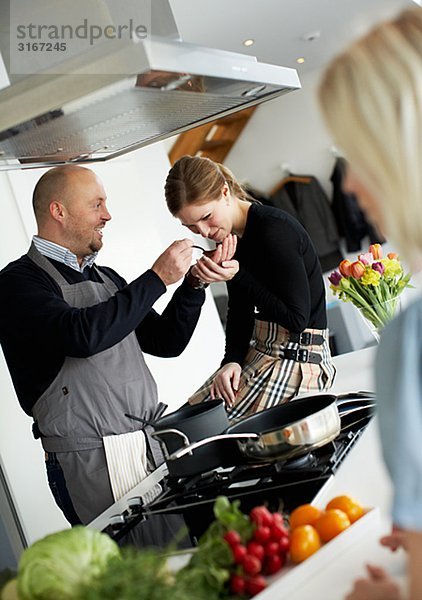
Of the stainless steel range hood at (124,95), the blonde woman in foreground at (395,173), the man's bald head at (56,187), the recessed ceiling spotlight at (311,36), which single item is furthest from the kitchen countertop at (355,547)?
the recessed ceiling spotlight at (311,36)

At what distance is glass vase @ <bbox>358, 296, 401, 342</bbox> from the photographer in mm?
2574

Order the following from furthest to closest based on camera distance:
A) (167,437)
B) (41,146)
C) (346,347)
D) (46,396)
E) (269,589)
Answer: (346,347) → (46,396) → (41,146) → (167,437) → (269,589)

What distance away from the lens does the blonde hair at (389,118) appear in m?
0.83

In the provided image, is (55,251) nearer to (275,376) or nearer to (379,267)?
(275,376)

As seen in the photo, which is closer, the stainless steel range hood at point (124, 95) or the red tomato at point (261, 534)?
the red tomato at point (261, 534)

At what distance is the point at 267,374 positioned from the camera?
2436mm

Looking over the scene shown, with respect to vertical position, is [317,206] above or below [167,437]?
above

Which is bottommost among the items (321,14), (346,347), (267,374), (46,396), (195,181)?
(346,347)

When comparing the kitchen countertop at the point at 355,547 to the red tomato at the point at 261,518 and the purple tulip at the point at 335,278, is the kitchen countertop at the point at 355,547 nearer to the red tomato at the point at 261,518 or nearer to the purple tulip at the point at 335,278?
the red tomato at the point at 261,518

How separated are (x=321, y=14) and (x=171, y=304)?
2.94 m

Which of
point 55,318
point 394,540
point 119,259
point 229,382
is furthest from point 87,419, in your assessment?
point 119,259

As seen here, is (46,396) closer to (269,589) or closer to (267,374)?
(267,374)

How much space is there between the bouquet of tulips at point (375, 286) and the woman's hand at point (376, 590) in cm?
162

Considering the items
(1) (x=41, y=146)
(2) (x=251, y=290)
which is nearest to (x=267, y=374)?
(2) (x=251, y=290)
